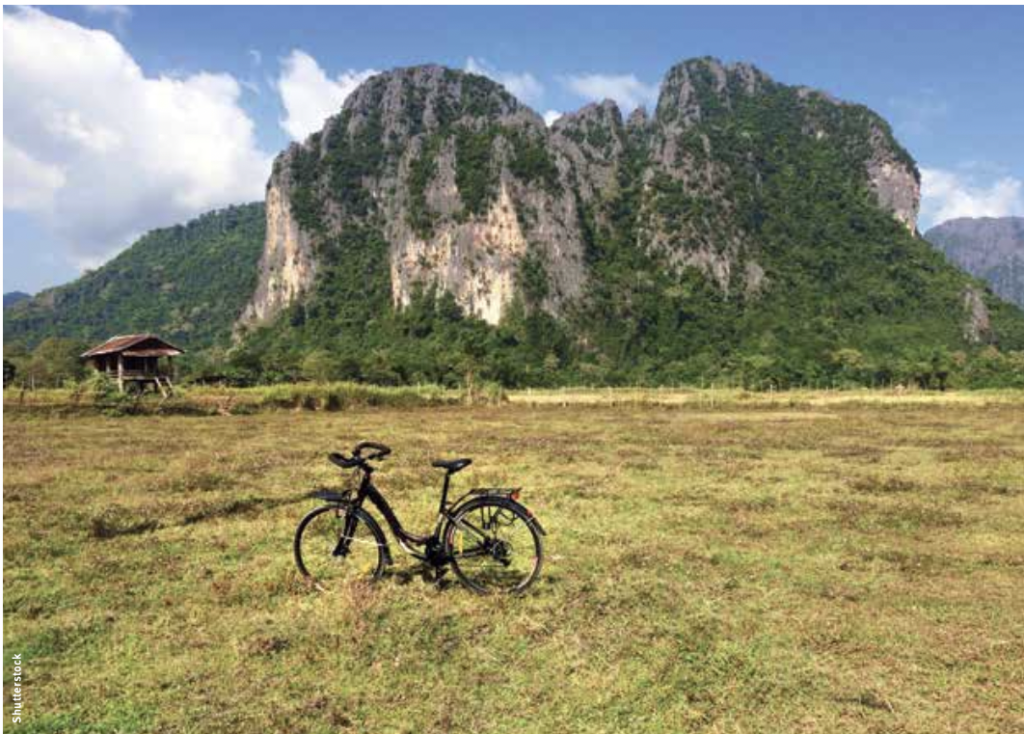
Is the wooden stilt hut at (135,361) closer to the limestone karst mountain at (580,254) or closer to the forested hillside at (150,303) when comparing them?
the limestone karst mountain at (580,254)

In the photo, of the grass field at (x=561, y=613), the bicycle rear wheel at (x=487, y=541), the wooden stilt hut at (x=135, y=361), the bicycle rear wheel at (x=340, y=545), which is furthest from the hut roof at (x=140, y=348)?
the bicycle rear wheel at (x=487, y=541)

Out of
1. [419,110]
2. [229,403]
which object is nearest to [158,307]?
[419,110]

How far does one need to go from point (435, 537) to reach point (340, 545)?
3.76 ft

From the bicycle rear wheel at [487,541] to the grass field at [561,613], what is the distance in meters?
0.35

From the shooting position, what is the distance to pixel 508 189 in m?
127

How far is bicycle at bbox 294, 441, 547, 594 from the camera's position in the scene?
269 inches

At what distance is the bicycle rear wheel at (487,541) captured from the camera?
268 inches

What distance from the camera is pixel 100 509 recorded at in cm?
1076

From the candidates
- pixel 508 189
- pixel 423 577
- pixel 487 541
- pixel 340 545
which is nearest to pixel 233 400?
pixel 340 545

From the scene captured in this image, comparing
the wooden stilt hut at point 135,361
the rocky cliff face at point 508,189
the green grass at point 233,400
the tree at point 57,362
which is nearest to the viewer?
the green grass at point 233,400

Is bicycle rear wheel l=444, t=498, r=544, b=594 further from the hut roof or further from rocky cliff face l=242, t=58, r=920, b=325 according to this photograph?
rocky cliff face l=242, t=58, r=920, b=325

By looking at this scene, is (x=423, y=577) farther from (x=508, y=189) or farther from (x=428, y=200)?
(x=428, y=200)

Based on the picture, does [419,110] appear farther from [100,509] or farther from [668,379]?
[100,509]

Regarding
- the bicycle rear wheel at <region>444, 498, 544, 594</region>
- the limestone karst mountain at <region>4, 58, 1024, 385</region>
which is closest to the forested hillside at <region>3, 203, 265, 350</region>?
the limestone karst mountain at <region>4, 58, 1024, 385</region>
